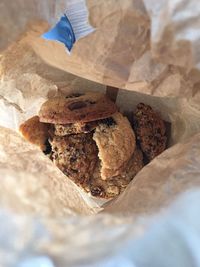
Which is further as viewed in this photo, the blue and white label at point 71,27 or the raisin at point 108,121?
the raisin at point 108,121

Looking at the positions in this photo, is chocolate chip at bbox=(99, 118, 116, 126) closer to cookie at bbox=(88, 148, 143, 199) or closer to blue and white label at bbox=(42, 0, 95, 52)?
cookie at bbox=(88, 148, 143, 199)

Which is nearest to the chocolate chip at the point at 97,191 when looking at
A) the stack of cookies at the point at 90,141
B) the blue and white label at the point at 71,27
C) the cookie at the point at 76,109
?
the stack of cookies at the point at 90,141

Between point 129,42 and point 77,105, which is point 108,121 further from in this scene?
point 129,42

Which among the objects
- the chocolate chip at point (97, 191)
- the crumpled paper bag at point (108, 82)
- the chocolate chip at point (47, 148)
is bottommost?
the chocolate chip at point (97, 191)

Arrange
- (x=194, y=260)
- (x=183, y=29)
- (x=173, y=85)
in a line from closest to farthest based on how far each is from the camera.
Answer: (x=194, y=260)
(x=183, y=29)
(x=173, y=85)

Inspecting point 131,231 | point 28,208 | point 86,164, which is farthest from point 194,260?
point 86,164

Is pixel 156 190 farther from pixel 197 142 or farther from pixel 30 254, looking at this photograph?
pixel 30 254

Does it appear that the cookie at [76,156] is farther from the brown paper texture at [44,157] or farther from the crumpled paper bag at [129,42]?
the crumpled paper bag at [129,42]
